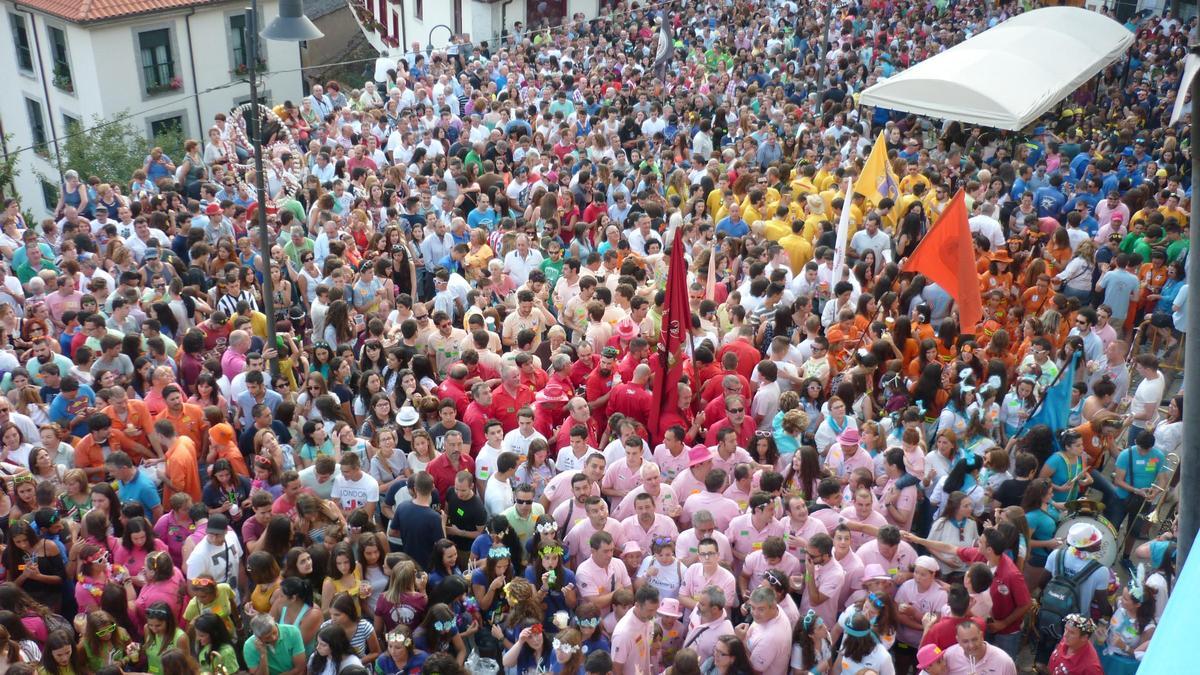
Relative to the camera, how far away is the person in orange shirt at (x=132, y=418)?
852 cm

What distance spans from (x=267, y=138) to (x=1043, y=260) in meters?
11.3

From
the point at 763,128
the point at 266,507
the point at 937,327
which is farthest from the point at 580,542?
the point at 763,128

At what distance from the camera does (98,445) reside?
8422 mm

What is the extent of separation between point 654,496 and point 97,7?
28760 millimetres

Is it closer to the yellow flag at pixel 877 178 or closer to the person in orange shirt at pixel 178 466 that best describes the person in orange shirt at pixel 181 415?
the person in orange shirt at pixel 178 466

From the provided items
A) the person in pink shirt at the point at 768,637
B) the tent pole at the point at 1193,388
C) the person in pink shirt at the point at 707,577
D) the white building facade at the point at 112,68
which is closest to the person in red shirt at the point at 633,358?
the person in pink shirt at the point at 707,577

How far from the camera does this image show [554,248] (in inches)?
485

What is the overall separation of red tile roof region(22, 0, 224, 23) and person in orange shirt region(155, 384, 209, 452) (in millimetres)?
25797

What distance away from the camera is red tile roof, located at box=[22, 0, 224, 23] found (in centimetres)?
3088

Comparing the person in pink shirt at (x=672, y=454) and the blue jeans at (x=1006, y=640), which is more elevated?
the person in pink shirt at (x=672, y=454)

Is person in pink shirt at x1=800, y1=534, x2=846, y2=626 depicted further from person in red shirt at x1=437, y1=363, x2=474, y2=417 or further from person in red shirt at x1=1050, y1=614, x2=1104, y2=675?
person in red shirt at x1=437, y1=363, x2=474, y2=417

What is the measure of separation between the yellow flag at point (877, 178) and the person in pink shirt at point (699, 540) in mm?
6692

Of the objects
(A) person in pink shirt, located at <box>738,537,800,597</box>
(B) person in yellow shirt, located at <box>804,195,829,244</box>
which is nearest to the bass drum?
(A) person in pink shirt, located at <box>738,537,800,597</box>

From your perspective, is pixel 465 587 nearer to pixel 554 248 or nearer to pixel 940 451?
pixel 940 451
